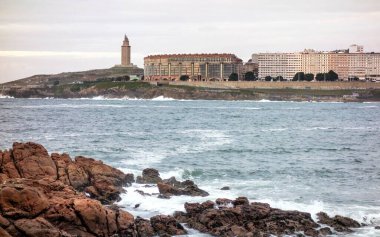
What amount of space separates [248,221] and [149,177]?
1071cm

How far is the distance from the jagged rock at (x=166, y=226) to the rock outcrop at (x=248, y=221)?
72 centimetres

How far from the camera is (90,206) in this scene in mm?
24031

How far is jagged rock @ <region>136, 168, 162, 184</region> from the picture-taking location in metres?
36.3

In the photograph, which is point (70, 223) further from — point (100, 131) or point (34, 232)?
point (100, 131)

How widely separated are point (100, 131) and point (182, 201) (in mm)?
38454

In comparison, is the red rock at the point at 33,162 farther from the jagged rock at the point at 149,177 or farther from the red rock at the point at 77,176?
the jagged rock at the point at 149,177

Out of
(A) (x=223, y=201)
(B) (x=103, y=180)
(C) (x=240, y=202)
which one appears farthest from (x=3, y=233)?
(B) (x=103, y=180)

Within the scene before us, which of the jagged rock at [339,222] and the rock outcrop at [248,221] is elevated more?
the rock outcrop at [248,221]

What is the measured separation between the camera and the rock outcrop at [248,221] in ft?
85.9

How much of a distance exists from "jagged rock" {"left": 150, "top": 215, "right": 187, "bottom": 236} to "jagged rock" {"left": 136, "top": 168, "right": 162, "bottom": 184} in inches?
360

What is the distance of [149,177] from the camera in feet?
121

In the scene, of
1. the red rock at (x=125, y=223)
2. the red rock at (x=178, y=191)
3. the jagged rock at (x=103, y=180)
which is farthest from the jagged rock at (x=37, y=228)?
the red rock at (x=178, y=191)

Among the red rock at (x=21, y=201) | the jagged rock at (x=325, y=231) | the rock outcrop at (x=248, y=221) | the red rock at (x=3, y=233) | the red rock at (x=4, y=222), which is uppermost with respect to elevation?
the red rock at (x=21, y=201)

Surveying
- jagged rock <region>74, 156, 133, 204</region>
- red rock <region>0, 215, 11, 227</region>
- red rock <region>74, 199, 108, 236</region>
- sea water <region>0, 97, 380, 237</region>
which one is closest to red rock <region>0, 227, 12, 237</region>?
red rock <region>0, 215, 11, 227</region>
